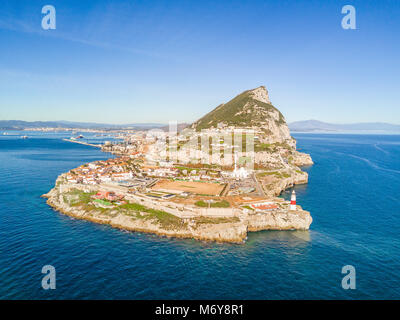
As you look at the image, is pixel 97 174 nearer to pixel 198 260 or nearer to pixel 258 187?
pixel 258 187

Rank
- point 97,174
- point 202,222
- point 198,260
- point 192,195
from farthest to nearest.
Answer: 1. point 97,174
2. point 192,195
3. point 202,222
4. point 198,260

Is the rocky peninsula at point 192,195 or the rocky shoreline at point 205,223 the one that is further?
the rocky peninsula at point 192,195

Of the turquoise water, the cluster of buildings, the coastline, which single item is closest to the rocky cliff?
the cluster of buildings

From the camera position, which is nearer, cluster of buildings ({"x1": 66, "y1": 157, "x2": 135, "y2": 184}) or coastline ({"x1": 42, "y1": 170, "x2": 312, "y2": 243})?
coastline ({"x1": 42, "y1": 170, "x2": 312, "y2": 243})

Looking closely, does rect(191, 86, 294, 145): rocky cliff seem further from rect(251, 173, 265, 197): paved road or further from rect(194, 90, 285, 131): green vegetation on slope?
rect(251, 173, 265, 197): paved road

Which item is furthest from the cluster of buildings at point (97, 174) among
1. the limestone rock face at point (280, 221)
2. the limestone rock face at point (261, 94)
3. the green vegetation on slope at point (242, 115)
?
the limestone rock face at point (261, 94)

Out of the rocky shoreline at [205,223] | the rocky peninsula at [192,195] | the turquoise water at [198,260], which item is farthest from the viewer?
the rocky peninsula at [192,195]

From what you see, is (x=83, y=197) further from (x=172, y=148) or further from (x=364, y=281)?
(x=172, y=148)

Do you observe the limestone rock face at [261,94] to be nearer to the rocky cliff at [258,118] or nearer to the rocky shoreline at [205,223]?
the rocky cliff at [258,118]

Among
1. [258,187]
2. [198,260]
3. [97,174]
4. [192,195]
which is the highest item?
[97,174]

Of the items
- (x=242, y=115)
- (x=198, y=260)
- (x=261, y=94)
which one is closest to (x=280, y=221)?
(x=198, y=260)

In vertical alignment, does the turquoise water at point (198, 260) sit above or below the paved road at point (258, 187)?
below

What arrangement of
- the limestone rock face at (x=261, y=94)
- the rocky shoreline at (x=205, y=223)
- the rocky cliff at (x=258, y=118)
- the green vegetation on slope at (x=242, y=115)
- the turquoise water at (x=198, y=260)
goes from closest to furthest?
the turquoise water at (x=198, y=260)
the rocky shoreline at (x=205, y=223)
the rocky cliff at (x=258, y=118)
the green vegetation on slope at (x=242, y=115)
the limestone rock face at (x=261, y=94)
